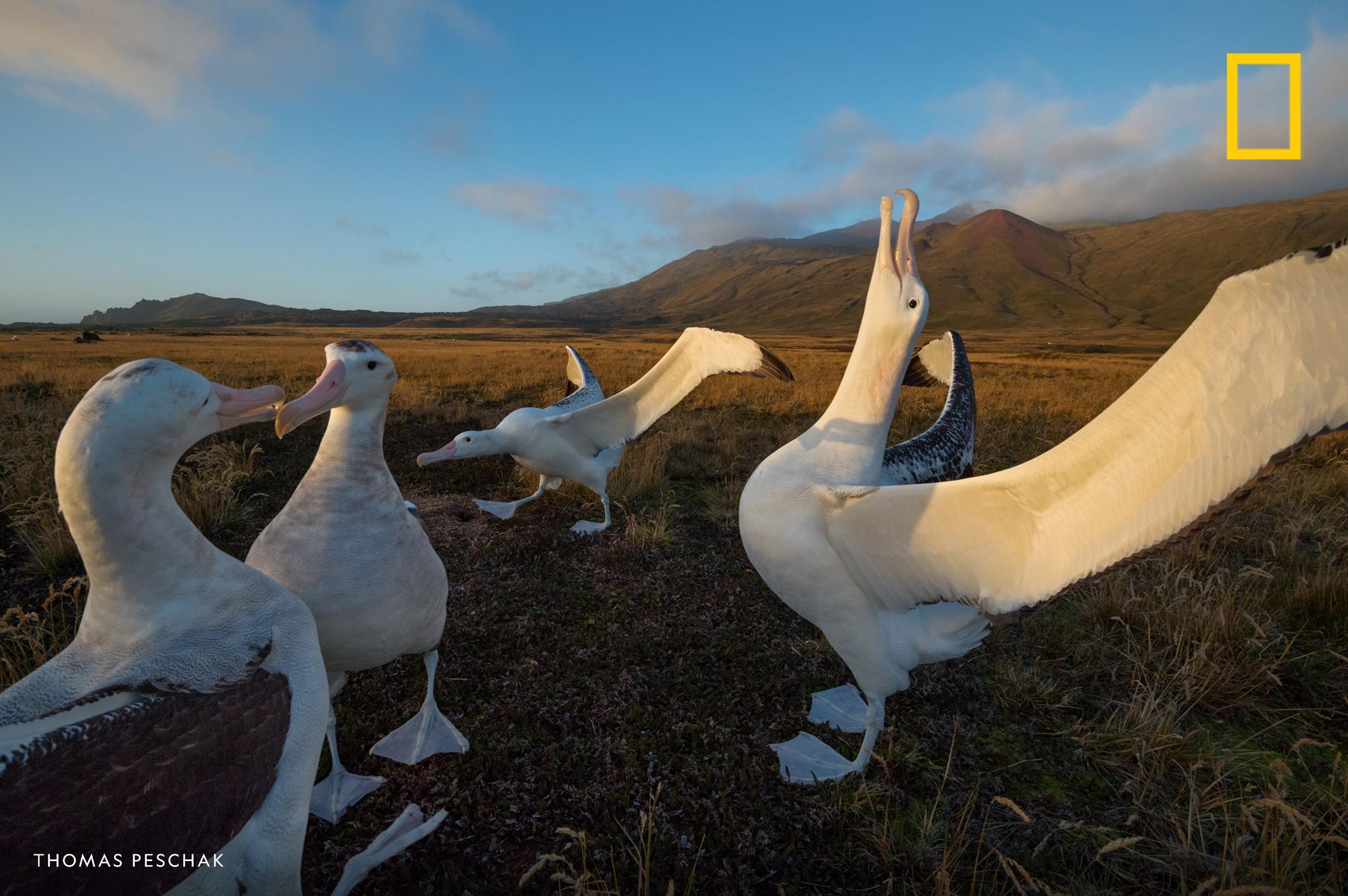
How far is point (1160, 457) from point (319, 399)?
3031mm

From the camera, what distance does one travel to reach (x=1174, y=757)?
279 cm

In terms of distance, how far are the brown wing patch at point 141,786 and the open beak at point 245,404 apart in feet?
2.73

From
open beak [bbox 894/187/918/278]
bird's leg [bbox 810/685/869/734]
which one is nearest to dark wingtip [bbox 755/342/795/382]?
open beak [bbox 894/187/918/278]

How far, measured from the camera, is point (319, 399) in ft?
7.32

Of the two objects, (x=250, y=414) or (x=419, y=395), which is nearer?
(x=250, y=414)

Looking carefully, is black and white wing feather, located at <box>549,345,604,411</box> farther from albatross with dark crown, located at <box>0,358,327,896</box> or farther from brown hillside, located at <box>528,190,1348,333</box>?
brown hillside, located at <box>528,190,1348,333</box>

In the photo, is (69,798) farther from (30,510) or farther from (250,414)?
(30,510)

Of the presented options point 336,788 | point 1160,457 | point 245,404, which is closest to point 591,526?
point 336,788

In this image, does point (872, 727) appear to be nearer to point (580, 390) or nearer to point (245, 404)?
point (245, 404)

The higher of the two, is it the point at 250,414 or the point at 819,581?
the point at 250,414

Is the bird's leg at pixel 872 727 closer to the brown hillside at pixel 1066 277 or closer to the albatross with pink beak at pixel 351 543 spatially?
the albatross with pink beak at pixel 351 543

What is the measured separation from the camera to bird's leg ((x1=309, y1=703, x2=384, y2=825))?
2.48m

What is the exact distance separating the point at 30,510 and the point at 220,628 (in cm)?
532

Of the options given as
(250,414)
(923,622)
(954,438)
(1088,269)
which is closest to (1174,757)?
(923,622)
